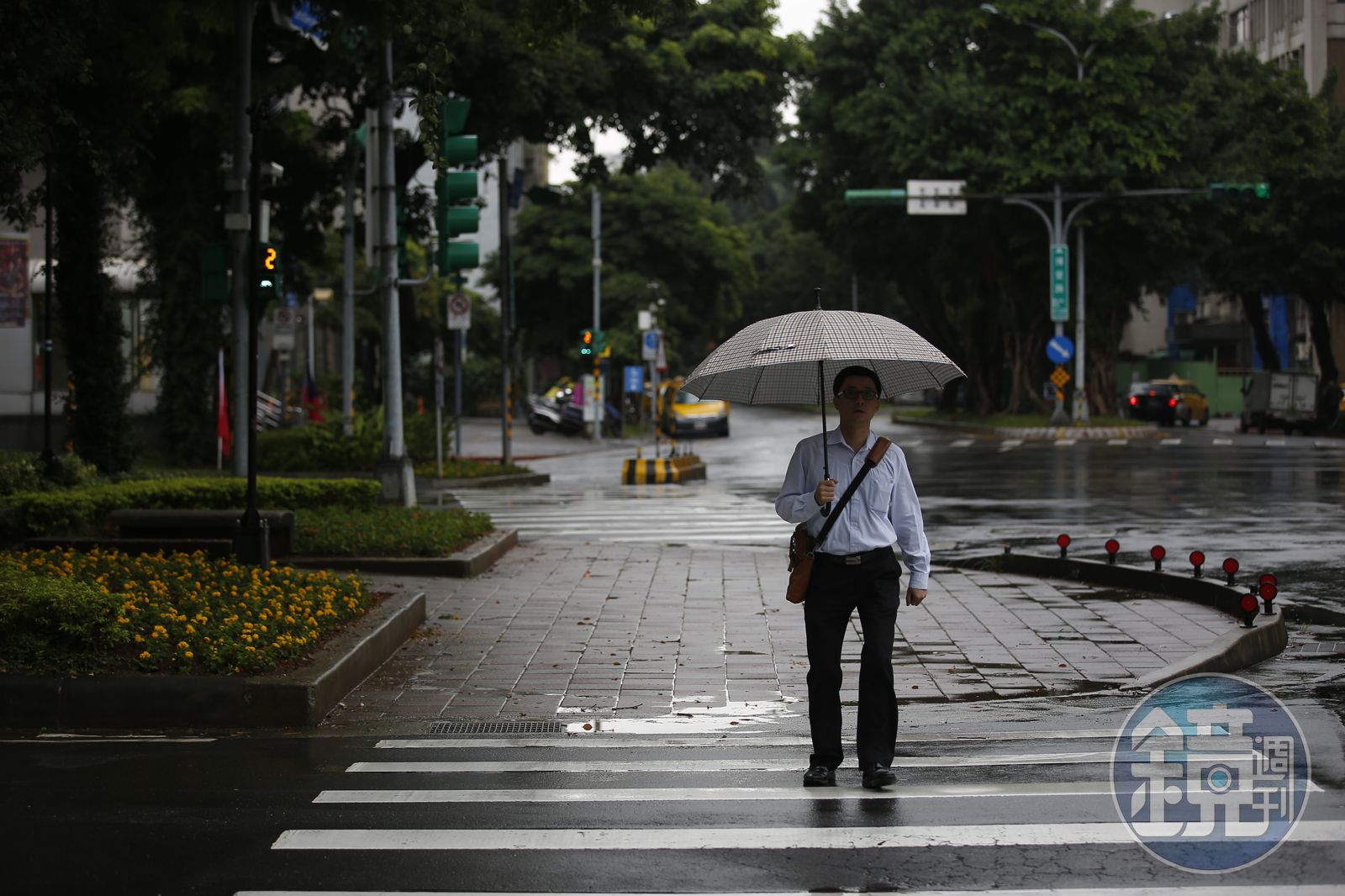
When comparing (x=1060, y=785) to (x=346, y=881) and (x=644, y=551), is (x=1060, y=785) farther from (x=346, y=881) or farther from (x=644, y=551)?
(x=644, y=551)

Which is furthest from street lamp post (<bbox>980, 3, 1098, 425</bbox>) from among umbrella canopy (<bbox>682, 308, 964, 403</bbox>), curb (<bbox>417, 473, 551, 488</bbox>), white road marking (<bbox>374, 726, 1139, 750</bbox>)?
umbrella canopy (<bbox>682, 308, 964, 403</bbox>)

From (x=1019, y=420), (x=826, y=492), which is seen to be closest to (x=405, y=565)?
(x=826, y=492)

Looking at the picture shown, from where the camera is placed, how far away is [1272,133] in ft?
176

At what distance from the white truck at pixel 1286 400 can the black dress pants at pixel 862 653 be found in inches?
1731

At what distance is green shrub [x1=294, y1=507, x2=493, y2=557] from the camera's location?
14.2 metres

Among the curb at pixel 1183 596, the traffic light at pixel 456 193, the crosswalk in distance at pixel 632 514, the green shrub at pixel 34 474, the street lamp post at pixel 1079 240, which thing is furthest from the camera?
the street lamp post at pixel 1079 240

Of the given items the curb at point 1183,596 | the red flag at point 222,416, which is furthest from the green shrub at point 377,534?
the red flag at point 222,416

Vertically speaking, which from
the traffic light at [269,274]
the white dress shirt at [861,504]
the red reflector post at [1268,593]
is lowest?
the red reflector post at [1268,593]

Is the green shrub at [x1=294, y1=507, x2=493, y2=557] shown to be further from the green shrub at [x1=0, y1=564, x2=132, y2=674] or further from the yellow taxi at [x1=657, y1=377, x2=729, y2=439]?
the yellow taxi at [x1=657, y1=377, x2=729, y2=439]

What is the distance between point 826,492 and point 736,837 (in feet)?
4.49

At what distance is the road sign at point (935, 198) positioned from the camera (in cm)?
4231

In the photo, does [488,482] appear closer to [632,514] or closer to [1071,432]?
[632,514]

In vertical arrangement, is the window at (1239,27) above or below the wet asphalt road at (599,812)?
above

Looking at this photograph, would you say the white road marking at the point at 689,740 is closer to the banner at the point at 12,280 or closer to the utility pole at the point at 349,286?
the utility pole at the point at 349,286
